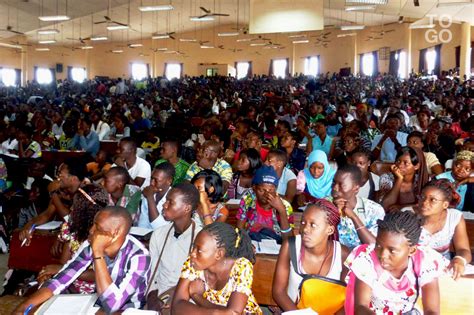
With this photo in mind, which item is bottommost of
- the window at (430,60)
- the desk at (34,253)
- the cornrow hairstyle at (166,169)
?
the desk at (34,253)

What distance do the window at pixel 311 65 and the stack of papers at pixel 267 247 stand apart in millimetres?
31724

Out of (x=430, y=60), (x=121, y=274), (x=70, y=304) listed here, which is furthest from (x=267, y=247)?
(x=430, y=60)

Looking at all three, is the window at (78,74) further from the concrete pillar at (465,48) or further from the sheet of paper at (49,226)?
the sheet of paper at (49,226)

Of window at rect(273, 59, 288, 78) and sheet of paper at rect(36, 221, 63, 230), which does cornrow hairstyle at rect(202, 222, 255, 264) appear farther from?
window at rect(273, 59, 288, 78)

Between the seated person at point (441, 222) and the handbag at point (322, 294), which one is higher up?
the seated person at point (441, 222)

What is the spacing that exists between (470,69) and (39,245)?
23.1 metres

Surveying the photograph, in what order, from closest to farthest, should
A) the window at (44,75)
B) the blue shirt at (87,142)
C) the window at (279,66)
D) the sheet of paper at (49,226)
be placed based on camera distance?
the sheet of paper at (49,226) < the blue shirt at (87,142) < the window at (44,75) < the window at (279,66)

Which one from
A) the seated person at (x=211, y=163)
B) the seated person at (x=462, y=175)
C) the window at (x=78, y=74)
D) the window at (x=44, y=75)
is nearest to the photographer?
the seated person at (x=462, y=175)

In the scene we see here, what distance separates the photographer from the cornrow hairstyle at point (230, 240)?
261 centimetres

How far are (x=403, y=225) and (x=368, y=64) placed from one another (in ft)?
99.0

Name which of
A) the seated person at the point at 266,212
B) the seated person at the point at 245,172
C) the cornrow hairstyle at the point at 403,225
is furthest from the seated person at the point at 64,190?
the cornrow hairstyle at the point at 403,225

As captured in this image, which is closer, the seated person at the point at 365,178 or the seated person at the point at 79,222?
the seated person at the point at 79,222

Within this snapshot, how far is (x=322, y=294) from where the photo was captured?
2777 mm

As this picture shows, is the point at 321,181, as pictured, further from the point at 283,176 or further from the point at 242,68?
the point at 242,68
